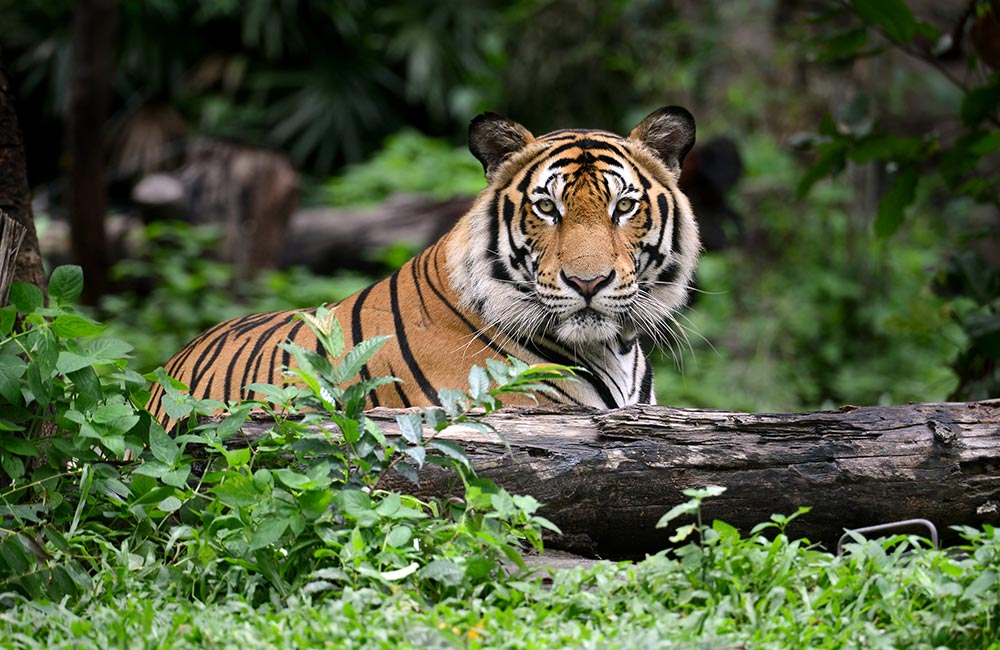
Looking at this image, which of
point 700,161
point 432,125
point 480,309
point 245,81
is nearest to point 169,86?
point 245,81

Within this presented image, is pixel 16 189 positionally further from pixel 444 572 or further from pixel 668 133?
pixel 668 133

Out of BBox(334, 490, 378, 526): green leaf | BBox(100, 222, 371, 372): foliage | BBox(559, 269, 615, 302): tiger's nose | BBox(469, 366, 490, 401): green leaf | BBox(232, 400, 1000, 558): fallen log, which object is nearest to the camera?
BBox(334, 490, 378, 526): green leaf

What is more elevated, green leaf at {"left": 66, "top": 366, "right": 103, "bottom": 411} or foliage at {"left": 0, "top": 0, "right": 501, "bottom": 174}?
foliage at {"left": 0, "top": 0, "right": 501, "bottom": 174}

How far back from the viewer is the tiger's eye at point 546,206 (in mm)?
3709

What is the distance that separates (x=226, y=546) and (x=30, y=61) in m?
12.4

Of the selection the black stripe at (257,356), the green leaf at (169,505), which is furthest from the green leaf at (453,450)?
the black stripe at (257,356)

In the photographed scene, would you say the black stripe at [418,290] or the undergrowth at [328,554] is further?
the black stripe at [418,290]

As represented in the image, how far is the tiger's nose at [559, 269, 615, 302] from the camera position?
355 cm

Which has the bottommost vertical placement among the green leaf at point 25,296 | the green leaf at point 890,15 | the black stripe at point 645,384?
the black stripe at point 645,384

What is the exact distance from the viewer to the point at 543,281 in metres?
3.64

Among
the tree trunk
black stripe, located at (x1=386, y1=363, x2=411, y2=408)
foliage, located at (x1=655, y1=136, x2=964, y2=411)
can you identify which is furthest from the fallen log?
the tree trunk

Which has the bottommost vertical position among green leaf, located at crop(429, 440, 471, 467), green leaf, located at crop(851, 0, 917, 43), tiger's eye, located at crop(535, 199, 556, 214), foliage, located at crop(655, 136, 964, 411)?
foliage, located at crop(655, 136, 964, 411)

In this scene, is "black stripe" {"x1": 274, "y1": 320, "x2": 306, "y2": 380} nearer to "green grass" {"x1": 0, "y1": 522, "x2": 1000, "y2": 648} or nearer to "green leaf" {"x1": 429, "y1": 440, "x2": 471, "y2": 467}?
"green leaf" {"x1": 429, "y1": 440, "x2": 471, "y2": 467}

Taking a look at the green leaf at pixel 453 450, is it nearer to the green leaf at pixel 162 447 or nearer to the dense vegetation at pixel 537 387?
the dense vegetation at pixel 537 387
